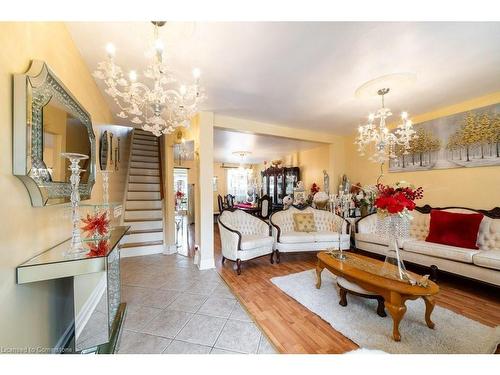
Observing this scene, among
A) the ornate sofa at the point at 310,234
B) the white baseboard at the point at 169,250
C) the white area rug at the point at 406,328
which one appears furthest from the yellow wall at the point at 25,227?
the ornate sofa at the point at 310,234

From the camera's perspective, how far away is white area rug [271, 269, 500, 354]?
156 cm

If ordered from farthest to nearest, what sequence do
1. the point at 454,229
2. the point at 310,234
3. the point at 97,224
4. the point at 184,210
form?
1. the point at 184,210
2. the point at 310,234
3. the point at 454,229
4. the point at 97,224

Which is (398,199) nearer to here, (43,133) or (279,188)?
(43,133)

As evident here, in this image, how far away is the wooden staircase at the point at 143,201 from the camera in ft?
13.1

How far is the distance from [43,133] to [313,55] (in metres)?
2.25

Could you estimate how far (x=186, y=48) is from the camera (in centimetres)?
180

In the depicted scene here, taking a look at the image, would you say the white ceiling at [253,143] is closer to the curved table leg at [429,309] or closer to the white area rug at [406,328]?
the white area rug at [406,328]

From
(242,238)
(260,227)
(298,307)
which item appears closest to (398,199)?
(298,307)

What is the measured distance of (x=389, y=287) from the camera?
5.51 ft

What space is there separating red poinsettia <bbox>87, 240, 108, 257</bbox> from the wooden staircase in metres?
2.77

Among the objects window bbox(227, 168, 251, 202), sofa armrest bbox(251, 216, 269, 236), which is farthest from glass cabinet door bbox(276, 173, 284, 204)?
sofa armrest bbox(251, 216, 269, 236)

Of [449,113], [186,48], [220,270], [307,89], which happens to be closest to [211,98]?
[186,48]

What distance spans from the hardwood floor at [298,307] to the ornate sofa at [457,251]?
0.25 meters
